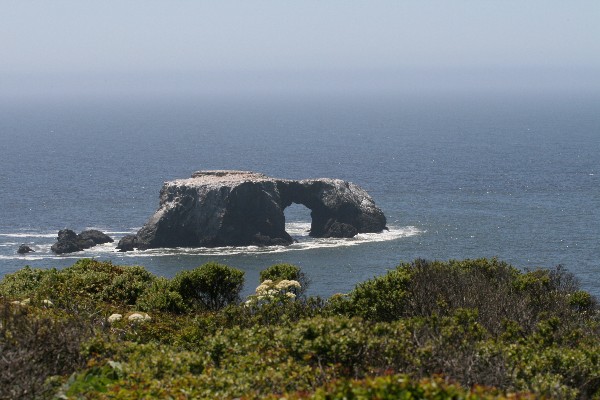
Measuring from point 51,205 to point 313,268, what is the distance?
56719 millimetres

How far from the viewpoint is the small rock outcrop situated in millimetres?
112500

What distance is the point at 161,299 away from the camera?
4256 centimetres

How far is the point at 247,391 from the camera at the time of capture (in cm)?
1986

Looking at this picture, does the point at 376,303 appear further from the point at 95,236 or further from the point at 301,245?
the point at 95,236

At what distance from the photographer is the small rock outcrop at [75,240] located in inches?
4429

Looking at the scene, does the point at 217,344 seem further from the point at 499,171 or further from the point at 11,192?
the point at 499,171

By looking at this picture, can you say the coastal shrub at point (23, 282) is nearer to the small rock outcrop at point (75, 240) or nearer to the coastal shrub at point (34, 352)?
the coastal shrub at point (34, 352)

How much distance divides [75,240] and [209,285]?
69226 mm

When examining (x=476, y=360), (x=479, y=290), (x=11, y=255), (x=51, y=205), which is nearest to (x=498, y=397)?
(x=476, y=360)

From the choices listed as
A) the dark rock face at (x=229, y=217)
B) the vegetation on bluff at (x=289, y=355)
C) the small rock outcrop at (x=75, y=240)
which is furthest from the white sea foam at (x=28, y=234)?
the vegetation on bluff at (x=289, y=355)

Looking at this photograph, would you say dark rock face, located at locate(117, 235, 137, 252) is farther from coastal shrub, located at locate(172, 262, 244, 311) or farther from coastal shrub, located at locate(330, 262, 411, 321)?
coastal shrub, located at locate(330, 262, 411, 321)

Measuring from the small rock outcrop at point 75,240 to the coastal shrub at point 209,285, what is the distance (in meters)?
66.9

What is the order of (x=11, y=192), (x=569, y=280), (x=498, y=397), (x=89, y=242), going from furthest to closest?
(x=11, y=192)
(x=89, y=242)
(x=569, y=280)
(x=498, y=397)

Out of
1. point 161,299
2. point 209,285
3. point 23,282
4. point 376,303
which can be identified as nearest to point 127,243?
point 209,285
